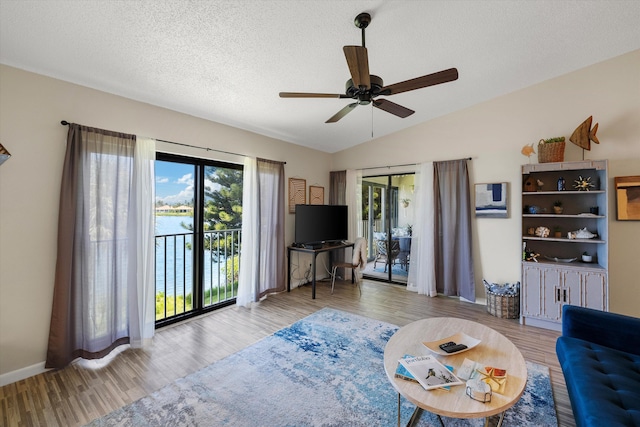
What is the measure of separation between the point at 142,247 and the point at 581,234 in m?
4.86

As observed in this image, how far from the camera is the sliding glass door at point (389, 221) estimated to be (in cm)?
498

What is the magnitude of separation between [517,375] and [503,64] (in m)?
3.06

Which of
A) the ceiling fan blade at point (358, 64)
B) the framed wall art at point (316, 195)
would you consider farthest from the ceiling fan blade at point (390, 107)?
the framed wall art at point (316, 195)

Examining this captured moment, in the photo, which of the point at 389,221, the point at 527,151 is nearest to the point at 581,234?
the point at 527,151

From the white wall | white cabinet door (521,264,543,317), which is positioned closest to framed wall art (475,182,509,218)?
white cabinet door (521,264,543,317)

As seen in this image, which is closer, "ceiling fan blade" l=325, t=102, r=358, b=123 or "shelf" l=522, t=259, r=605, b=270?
"ceiling fan blade" l=325, t=102, r=358, b=123

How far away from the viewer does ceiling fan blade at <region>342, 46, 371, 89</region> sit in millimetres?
1597

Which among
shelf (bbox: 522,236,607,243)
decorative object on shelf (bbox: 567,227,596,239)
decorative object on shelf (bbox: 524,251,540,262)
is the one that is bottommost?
decorative object on shelf (bbox: 524,251,540,262)

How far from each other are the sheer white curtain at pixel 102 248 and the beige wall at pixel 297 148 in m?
0.12

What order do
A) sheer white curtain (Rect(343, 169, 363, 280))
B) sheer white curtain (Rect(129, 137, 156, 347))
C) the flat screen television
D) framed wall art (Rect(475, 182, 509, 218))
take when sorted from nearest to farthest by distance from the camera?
sheer white curtain (Rect(129, 137, 156, 347))
framed wall art (Rect(475, 182, 509, 218))
the flat screen television
sheer white curtain (Rect(343, 169, 363, 280))

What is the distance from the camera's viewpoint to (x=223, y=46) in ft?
7.30

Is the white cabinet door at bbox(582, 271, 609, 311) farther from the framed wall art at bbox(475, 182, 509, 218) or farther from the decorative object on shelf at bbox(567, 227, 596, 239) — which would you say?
the framed wall art at bbox(475, 182, 509, 218)

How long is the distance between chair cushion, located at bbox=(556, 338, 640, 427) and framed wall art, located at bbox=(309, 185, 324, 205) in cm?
390

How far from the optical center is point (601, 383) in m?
1.50
